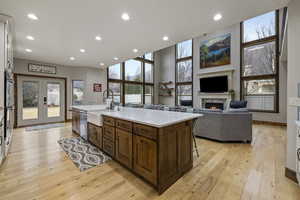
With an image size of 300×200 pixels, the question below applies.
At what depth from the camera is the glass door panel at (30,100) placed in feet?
18.2

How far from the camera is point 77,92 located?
6898mm

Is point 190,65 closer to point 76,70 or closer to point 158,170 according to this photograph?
point 76,70

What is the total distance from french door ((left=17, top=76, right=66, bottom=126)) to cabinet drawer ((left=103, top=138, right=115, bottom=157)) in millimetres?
4946

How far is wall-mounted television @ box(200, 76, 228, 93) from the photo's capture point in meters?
6.86

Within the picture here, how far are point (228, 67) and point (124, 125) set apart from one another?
670cm

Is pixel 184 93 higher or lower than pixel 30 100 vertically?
higher

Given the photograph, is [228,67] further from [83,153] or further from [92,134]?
[83,153]

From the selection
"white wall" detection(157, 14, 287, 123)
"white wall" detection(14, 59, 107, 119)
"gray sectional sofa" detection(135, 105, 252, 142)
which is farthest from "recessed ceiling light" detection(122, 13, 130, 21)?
"white wall" detection(157, 14, 287, 123)

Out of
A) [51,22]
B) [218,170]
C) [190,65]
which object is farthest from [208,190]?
[190,65]

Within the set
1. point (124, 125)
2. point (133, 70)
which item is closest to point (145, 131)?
point (124, 125)

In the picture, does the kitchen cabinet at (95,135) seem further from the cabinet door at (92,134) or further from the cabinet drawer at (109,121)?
the cabinet drawer at (109,121)

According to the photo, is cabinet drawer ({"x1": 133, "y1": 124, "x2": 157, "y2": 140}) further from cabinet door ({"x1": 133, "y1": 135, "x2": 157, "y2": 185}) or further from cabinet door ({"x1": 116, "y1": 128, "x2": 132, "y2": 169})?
cabinet door ({"x1": 116, "y1": 128, "x2": 132, "y2": 169})

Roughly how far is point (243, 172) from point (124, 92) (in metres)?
7.12

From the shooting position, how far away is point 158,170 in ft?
5.54
